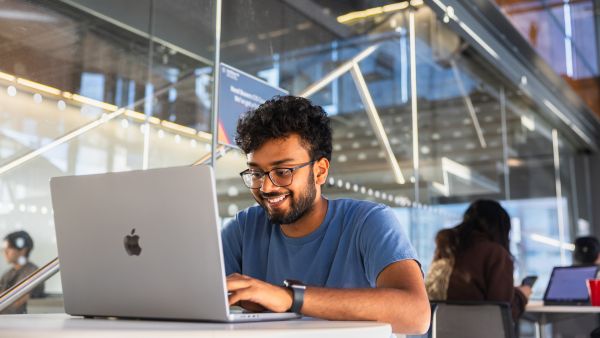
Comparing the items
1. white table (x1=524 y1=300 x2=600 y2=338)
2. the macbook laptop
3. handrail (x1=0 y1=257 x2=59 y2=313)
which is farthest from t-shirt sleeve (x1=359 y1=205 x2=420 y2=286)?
the macbook laptop

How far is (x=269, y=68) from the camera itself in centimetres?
411

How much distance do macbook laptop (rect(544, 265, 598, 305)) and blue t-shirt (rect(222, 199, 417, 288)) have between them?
120 inches

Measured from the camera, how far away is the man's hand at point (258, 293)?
53.1 inches

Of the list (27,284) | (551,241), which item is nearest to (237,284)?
(27,284)

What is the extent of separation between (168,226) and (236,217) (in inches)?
29.5

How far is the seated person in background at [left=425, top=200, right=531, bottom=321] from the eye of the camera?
139 inches

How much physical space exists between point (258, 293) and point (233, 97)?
2.31 m

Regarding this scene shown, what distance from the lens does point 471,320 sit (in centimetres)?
319

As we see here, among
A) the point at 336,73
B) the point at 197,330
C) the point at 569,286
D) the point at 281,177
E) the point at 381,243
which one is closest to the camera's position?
the point at 197,330

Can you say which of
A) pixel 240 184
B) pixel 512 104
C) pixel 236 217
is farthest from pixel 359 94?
pixel 512 104

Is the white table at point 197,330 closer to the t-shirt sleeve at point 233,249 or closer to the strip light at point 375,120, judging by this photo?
the t-shirt sleeve at point 233,249

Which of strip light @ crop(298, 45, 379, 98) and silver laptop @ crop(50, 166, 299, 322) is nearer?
silver laptop @ crop(50, 166, 299, 322)

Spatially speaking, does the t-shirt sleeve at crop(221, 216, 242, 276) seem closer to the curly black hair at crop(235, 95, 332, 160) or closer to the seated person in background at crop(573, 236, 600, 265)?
the curly black hair at crop(235, 95, 332, 160)

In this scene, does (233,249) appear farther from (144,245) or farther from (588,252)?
(588,252)
